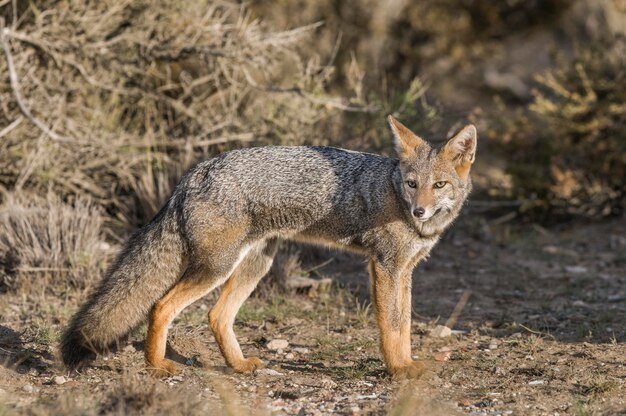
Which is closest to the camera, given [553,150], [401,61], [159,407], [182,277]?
[159,407]

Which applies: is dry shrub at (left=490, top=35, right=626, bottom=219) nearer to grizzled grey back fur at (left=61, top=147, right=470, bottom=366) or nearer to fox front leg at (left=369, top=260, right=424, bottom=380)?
grizzled grey back fur at (left=61, top=147, right=470, bottom=366)

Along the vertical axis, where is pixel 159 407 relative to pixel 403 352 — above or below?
above

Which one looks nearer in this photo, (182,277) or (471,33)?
(182,277)

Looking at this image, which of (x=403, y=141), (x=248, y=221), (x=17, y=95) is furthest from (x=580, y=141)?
(x=17, y=95)

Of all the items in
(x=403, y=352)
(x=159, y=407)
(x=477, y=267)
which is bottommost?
(x=477, y=267)

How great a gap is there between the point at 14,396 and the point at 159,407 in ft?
3.53

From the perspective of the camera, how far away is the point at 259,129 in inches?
364

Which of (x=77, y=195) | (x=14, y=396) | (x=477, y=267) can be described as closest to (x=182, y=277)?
(x=14, y=396)

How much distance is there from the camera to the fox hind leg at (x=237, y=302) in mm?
5836

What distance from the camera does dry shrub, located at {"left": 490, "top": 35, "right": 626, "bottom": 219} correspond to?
423 inches

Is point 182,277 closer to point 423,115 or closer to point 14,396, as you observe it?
point 14,396

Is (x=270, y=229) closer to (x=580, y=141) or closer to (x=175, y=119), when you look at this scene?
(x=175, y=119)

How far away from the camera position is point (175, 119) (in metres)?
9.84

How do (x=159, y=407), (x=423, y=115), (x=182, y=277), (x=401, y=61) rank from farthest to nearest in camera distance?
(x=401, y=61)
(x=423, y=115)
(x=182, y=277)
(x=159, y=407)
